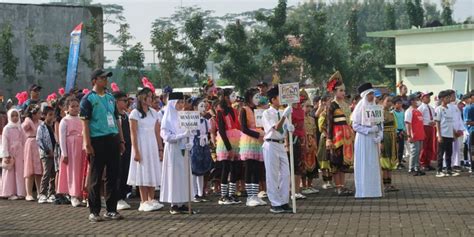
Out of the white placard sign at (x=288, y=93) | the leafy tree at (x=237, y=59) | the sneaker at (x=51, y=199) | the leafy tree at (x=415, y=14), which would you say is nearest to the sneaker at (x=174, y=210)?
the white placard sign at (x=288, y=93)

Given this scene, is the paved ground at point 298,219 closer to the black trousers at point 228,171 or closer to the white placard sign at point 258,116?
the black trousers at point 228,171

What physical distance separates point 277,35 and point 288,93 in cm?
3303

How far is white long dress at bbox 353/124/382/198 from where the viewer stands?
15.6 m

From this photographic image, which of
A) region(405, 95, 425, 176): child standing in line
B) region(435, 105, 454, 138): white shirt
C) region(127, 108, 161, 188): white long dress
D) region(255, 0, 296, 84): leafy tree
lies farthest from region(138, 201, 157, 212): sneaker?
region(255, 0, 296, 84): leafy tree

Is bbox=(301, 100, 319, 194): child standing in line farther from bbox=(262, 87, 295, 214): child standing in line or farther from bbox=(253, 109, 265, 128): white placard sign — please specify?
bbox=(262, 87, 295, 214): child standing in line

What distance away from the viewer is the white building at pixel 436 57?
4200cm

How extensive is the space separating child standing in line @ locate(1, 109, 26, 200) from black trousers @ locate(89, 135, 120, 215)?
491 centimetres

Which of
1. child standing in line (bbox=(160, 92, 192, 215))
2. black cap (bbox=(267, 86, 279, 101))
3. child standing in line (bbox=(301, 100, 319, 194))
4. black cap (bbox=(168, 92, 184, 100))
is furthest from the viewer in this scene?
child standing in line (bbox=(301, 100, 319, 194))

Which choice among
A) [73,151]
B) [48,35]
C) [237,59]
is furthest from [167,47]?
[73,151]

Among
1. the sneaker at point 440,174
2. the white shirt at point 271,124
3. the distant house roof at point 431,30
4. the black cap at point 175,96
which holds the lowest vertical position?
the sneaker at point 440,174

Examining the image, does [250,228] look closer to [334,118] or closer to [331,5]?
[334,118]

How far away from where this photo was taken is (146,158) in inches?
567

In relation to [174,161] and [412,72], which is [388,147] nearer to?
[174,161]

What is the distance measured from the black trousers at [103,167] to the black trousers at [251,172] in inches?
94.4
